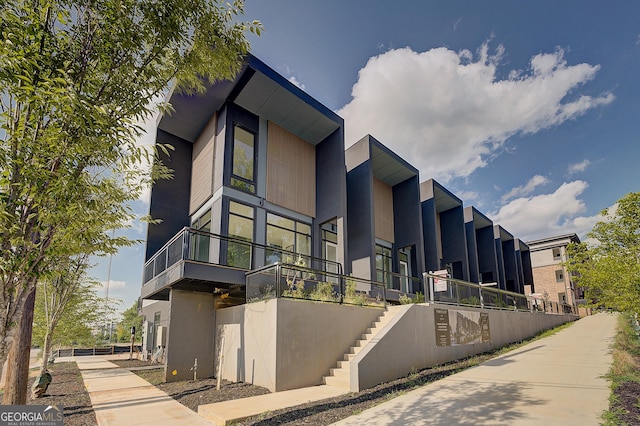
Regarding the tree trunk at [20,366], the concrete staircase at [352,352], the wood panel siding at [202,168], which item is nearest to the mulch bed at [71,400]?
the tree trunk at [20,366]

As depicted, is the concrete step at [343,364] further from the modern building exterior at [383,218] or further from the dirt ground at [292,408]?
the modern building exterior at [383,218]

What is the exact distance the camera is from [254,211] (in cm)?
1416

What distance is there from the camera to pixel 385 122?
59.2 feet

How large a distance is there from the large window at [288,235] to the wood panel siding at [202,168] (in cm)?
291

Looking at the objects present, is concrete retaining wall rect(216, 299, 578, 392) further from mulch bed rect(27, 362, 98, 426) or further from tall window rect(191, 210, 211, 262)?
mulch bed rect(27, 362, 98, 426)

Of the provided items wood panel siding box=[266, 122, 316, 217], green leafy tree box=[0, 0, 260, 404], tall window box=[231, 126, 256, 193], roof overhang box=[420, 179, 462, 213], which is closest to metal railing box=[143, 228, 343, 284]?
tall window box=[231, 126, 256, 193]

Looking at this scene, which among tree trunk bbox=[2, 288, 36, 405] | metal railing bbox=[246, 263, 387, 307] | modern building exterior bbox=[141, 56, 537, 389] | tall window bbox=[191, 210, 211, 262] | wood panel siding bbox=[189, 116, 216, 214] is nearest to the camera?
tree trunk bbox=[2, 288, 36, 405]

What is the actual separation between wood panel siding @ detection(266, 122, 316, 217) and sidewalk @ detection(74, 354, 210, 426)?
26.6 feet

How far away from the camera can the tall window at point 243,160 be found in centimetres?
1393

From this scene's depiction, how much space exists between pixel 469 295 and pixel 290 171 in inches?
359

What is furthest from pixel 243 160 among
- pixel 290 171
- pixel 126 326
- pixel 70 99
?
pixel 126 326

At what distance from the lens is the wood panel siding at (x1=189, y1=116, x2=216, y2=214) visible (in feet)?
48.9

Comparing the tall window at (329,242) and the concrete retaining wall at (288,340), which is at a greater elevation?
the tall window at (329,242)

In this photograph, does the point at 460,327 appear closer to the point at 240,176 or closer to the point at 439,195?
the point at 240,176
